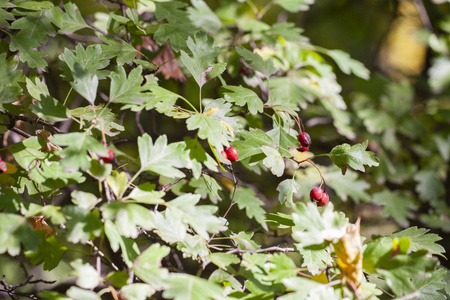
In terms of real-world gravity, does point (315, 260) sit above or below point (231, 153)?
below

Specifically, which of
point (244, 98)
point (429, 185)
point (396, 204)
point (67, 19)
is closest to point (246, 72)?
point (244, 98)

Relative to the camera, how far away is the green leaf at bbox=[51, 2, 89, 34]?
4.34ft

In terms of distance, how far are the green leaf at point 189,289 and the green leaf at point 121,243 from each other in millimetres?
112

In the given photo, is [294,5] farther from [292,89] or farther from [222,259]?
[222,259]

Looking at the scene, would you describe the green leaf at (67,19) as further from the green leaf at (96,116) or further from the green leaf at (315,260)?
the green leaf at (315,260)

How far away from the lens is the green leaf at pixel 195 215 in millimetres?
893

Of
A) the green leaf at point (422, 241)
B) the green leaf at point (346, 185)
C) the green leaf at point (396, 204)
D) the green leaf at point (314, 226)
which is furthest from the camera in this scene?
the green leaf at point (396, 204)

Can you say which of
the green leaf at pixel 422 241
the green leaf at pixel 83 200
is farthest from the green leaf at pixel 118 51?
the green leaf at pixel 422 241

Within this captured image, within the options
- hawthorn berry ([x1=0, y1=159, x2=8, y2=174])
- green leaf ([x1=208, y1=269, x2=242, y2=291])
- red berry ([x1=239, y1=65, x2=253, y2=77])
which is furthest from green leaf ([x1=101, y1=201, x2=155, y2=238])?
red berry ([x1=239, y1=65, x2=253, y2=77])

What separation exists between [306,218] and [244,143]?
1.13ft

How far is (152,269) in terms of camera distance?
83cm

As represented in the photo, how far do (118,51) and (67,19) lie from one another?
10.9 inches

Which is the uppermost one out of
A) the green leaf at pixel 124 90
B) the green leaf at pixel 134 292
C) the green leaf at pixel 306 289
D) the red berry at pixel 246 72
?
the green leaf at pixel 124 90

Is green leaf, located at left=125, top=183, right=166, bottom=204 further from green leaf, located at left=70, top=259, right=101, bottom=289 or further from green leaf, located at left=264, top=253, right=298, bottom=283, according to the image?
green leaf, located at left=264, top=253, right=298, bottom=283
